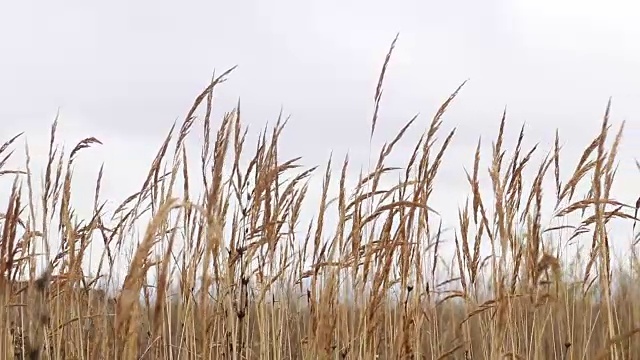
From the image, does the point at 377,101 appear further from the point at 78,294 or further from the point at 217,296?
the point at 78,294

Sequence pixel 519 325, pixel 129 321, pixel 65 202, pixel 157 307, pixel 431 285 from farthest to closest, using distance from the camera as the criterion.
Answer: pixel 431 285 < pixel 519 325 < pixel 65 202 < pixel 129 321 < pixel 157 307

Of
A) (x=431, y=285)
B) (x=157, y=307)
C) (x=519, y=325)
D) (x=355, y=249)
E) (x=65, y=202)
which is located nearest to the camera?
(x=157, y=307)

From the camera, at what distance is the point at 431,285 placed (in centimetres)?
272

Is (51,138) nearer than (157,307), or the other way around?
(157,307)

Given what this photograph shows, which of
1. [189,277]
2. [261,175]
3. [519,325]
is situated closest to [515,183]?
[519,325]

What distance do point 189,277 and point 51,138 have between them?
1.98 feet

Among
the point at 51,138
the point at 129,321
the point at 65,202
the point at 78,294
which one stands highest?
the point at 51,138

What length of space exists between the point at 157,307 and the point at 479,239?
1519mm

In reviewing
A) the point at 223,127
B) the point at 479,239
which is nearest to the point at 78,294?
the point at 223,127

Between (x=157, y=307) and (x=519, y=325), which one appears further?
(x=519, y=325)

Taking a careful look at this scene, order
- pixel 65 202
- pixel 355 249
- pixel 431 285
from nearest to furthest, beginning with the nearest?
pixel 355 249, pixel 65 202, pixel 431 285

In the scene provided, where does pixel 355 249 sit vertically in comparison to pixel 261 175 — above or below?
below

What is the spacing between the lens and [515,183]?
2.31m

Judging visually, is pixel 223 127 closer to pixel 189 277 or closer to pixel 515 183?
pixel 189 277
